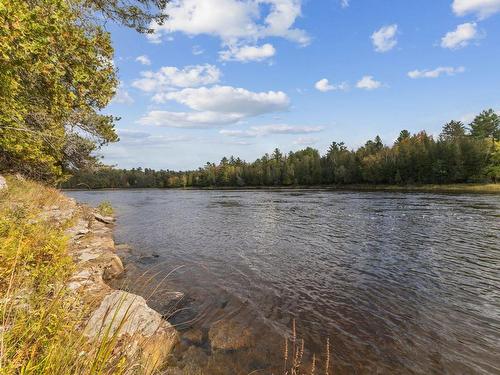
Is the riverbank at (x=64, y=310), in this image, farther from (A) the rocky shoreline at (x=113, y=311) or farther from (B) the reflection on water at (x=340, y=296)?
(B) the reflection on water at (x=340, y=296)

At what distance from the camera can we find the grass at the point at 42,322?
9.95ft

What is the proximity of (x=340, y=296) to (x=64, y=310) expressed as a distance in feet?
31.9

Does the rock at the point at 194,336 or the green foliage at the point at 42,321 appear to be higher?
the green foliage at the point at 42,321

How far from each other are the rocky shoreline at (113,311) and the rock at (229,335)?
3.51 ft

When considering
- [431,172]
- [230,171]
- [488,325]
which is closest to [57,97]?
[488,325]

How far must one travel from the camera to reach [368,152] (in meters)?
112

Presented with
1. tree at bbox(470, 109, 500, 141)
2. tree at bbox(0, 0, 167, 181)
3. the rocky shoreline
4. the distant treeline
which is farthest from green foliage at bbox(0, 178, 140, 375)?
tree at bbox(470, 109, 500, 141)

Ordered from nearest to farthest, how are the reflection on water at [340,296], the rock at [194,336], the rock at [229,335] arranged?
the reflection on water at [340,296]
the rock at [229,335]
the rock at [194,336]

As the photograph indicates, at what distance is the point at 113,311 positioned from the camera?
852cm

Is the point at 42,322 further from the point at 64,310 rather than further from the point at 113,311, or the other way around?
the point at 113,311

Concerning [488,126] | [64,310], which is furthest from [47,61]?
[488,126]

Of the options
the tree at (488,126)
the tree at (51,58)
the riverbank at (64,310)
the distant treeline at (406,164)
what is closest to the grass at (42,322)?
the riverbank at (64,310)

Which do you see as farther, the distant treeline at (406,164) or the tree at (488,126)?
the tree at (488,126)

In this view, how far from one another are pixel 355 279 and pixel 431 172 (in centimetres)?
8467
